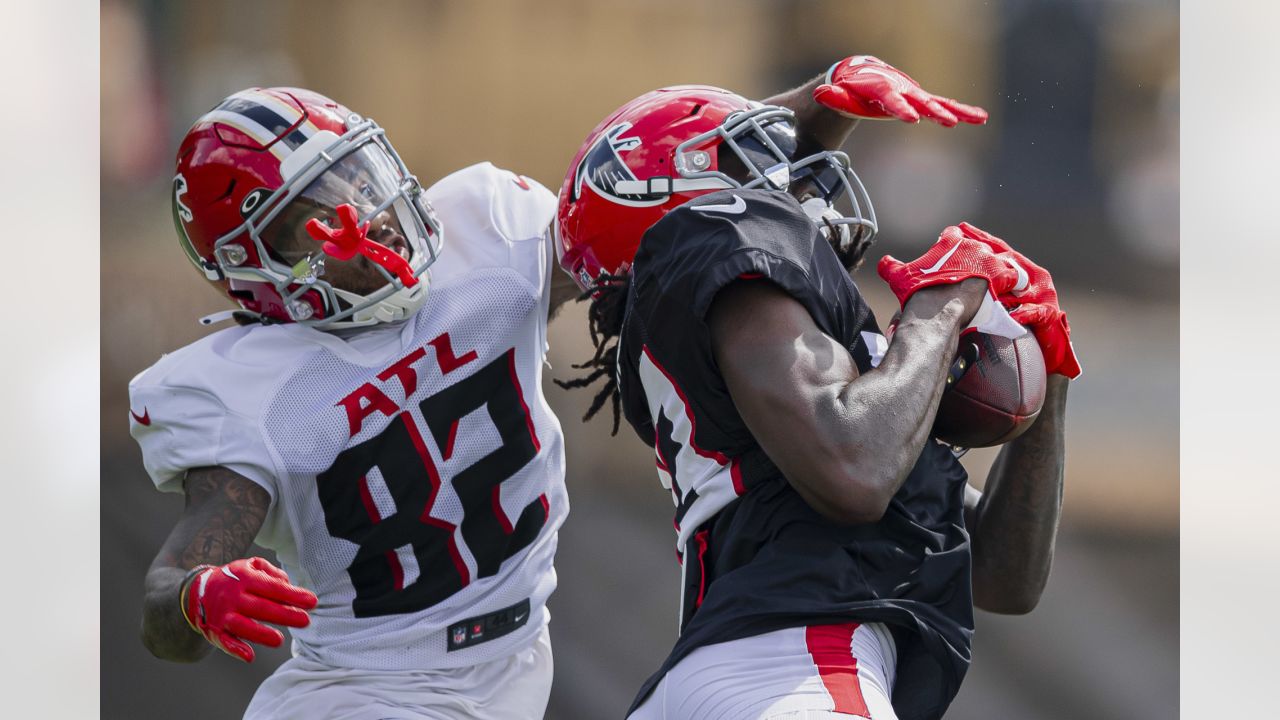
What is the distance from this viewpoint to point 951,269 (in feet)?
4.99

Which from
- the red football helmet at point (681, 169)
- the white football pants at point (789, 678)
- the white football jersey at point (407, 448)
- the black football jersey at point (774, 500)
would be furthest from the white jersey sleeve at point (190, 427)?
the white football pants at point (789, 678)

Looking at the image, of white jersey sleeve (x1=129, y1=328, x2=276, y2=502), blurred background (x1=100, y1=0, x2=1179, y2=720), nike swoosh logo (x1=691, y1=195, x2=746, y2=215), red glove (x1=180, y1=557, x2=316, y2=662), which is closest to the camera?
nike swoosh logo (x1=691, y1=195, x2=746, y2=215)

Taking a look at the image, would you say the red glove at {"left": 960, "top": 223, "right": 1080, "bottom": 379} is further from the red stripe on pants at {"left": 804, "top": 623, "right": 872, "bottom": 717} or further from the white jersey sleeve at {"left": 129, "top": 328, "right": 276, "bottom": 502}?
the white jersey sleeve at {"left": 129, "top": 328, "right": 276, "bottom": 502}

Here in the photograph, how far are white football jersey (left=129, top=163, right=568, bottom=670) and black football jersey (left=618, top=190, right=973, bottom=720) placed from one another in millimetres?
711

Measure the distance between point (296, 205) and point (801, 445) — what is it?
46.9 inches

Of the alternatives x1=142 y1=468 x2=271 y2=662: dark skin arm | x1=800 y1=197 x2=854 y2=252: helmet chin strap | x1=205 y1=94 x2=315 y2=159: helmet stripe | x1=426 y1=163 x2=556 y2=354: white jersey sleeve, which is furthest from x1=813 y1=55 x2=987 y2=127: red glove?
x1=142 y1=468 x2=271 y2=662: dark skin arm

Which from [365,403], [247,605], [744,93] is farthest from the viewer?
[744,93]

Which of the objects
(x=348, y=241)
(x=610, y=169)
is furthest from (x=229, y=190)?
(x=610, y=169)

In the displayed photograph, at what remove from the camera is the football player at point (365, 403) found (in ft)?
6.79

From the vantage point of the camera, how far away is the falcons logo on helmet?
71.7 inches

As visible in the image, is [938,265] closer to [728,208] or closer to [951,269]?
[951,269]

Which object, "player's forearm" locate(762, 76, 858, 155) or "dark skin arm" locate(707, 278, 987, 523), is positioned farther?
"player's forearm" locate(762, 76, 858, 155)

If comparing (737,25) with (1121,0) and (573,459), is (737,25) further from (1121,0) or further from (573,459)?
(573,459)

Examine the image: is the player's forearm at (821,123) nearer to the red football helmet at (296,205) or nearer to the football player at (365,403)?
the football player at (365,403)
